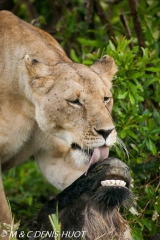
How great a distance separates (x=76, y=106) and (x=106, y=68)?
614mm

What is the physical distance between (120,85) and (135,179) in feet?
2.58

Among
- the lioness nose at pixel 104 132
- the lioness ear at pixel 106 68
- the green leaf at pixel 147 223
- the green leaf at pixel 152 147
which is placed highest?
the lioness nose at pixel 104 132

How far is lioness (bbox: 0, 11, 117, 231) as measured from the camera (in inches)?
206

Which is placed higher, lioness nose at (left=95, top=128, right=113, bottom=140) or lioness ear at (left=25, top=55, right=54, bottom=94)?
lioness ear at (left=25, top=55, right=54, bottom=94)

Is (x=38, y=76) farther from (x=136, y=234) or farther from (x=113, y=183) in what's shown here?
(x=136, y=234)

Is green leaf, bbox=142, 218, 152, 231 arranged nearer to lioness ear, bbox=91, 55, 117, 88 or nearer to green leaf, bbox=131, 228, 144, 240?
green leaf, bbox=131, 228, 144, 240

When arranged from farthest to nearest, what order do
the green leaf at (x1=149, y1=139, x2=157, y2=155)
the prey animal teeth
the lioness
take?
the green leaf at (x1=149, y1=139, x2=157, y2=155), the lioness, the prey animal teeth

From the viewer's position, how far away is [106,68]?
579 centimetres

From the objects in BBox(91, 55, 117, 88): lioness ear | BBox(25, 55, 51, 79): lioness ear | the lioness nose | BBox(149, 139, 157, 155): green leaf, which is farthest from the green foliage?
BBox(25, 55, 51, 79): lioness ear

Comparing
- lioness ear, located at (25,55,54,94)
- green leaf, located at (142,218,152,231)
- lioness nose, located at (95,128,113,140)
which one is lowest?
green leaf, located at (142,218,152,231)

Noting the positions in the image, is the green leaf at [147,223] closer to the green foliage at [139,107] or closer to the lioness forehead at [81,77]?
the green foliage at [139,107]

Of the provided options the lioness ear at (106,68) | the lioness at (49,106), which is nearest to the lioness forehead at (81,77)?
the lioness at (49,106)

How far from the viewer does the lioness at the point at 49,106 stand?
206 inches

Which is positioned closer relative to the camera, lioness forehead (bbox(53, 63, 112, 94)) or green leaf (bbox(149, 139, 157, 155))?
lioness forehead (bbox(53, 63, 112, 94))
